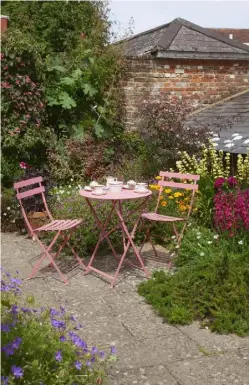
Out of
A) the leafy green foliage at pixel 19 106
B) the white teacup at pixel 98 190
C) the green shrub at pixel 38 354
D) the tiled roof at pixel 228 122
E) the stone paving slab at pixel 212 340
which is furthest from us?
the leafy green foliage at pixel 19 106

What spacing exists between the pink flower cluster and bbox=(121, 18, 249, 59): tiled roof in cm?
576

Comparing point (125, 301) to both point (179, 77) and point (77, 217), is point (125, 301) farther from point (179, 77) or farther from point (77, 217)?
point (179, 77)

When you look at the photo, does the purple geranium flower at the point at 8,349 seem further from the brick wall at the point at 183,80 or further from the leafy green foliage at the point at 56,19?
the leafy green foliage at the point at 56,19

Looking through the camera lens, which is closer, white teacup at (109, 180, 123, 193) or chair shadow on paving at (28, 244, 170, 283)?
white teacup at (109, 180, 123, 193)

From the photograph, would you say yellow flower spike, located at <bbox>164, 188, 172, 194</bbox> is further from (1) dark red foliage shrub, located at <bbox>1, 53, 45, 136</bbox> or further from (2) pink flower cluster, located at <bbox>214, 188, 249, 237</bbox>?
(1) dark red foliage shrub, located at <bbox>1, 53, 45, 136</bbox>

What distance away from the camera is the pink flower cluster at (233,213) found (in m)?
5.14

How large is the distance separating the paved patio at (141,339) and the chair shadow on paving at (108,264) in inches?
4.2

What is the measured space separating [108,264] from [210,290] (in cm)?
187

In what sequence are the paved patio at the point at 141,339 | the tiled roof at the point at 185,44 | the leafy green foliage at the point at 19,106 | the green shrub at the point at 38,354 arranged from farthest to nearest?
1. the tiled roof at the point at 185,44
2. the leafy green foliage at the point at 19,106
3. the paved patio at the point at 141,339
4. the green shrub at the point at 38,354

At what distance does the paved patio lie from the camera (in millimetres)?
3666

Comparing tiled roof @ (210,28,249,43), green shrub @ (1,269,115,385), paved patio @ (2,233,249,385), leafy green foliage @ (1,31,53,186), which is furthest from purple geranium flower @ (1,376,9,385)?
tiled roof @ (210,28,249,43)

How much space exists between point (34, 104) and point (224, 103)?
14.3ft

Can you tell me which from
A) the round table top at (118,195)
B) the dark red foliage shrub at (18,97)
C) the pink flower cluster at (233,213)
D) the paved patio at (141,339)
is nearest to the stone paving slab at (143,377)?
the paved patio at (141,339)

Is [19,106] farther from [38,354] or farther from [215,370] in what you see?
[38,354]
